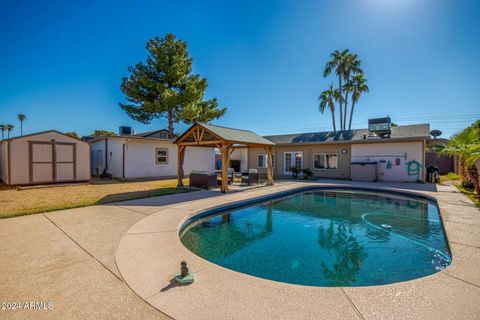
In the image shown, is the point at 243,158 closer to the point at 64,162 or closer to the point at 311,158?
the point at 311,158

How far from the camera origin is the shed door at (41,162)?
1122 cm

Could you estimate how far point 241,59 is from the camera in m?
14.1

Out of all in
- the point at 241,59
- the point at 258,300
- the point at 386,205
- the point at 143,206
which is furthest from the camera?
the point at 241,59

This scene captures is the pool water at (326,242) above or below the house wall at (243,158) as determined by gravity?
below

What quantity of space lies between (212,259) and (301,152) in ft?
47.4

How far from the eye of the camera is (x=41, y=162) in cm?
1144

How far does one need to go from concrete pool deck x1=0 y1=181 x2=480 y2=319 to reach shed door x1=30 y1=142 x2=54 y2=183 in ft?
30.5

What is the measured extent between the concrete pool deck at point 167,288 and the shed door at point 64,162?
9.41 m

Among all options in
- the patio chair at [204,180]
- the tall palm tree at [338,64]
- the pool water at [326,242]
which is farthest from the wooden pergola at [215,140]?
the tall palm tree at [338,64]

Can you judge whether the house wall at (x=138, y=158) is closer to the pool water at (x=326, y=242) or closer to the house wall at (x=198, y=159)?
the house wall at (x=198, y=159)

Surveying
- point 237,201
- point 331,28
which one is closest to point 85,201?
point 237,201

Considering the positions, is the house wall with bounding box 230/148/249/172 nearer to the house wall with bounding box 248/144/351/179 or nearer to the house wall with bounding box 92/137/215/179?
the house wall with bounding box 248/144/351/179

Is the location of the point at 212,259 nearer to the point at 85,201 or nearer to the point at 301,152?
the point at 85,201

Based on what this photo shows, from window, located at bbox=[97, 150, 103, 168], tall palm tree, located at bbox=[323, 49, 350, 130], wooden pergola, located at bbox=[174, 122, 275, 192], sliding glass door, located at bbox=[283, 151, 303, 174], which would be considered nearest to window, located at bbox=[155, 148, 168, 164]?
window, located at bbox=[97, 150, 103, 168]
